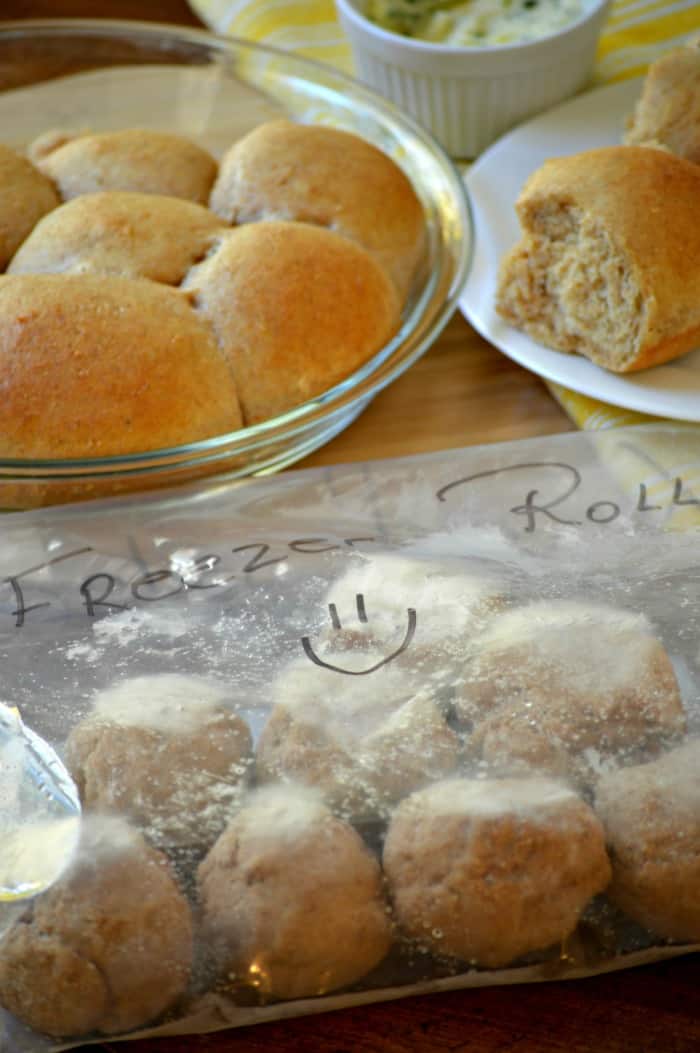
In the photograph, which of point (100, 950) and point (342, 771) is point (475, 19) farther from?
point (100, 950)

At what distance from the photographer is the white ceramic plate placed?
912mm

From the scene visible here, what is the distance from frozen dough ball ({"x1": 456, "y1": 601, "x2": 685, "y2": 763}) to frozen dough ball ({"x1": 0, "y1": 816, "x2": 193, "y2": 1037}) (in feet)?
0.67

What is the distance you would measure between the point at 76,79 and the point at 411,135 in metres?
0.44

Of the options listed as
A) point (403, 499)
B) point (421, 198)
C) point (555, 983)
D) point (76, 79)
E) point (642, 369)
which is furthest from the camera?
point (76, 79)

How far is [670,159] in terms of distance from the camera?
3.05 ft

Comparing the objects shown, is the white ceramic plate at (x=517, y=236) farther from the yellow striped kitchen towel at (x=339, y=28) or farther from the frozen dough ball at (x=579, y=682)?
the frozen dough ball at (x=579, y=682)

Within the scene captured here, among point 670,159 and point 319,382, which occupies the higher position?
point 670,159

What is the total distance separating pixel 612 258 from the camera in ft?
2.96

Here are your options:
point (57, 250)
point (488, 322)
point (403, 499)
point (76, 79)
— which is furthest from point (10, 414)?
point (76, 79)

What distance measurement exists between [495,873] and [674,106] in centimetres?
74

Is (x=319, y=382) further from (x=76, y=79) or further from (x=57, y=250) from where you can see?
(x=76, y=79)

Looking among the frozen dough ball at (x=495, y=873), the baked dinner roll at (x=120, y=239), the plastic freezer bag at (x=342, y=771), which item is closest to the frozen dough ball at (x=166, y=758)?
the plastic freezer bag at (x=342, y=771)

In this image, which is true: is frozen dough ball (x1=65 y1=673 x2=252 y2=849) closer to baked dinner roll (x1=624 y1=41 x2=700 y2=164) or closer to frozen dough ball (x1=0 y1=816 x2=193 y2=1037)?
frozen dough ball (x1=0 y1=816 x2=193 y2=1037)

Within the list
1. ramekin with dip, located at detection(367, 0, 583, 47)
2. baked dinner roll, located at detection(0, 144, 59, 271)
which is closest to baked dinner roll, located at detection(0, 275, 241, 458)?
baked dinner roll, located at detection(0, 144, 59, 271)
